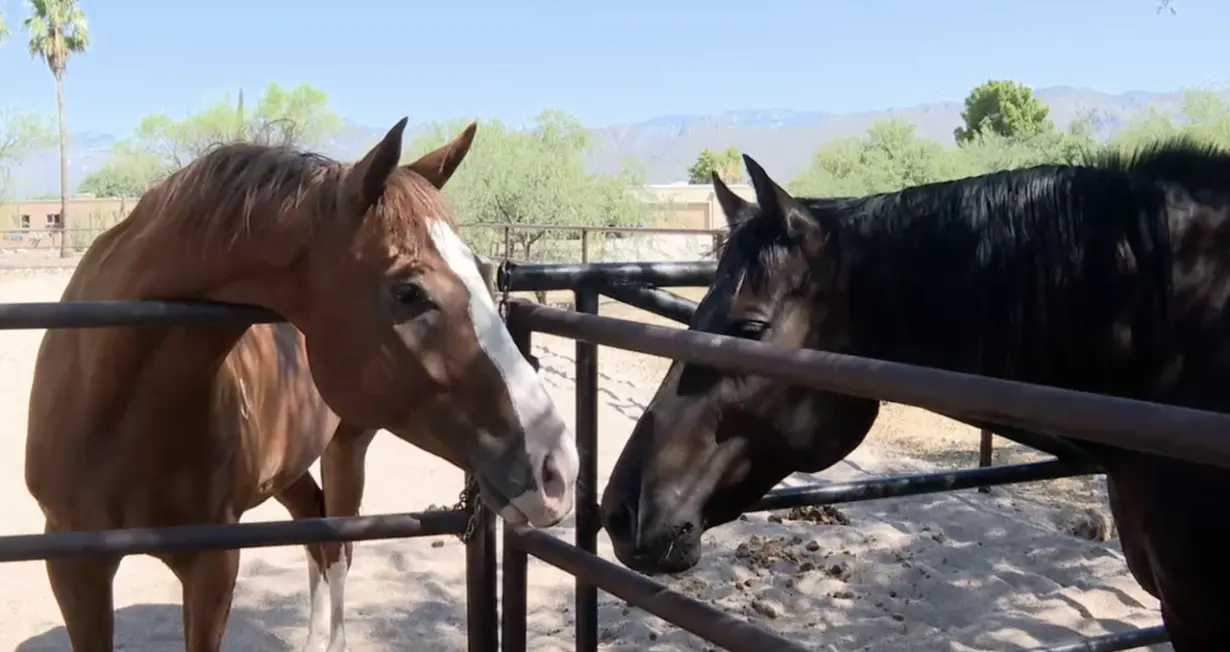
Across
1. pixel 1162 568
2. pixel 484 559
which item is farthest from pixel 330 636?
pixel 1162 568

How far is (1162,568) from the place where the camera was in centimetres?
186

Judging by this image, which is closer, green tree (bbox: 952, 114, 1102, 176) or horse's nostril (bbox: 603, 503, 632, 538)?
horse's nostril (bbox: 603, 503, 632, 538)

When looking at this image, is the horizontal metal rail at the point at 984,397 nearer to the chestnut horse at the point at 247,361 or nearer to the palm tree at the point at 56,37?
the chestnut horse at the point at 247,361

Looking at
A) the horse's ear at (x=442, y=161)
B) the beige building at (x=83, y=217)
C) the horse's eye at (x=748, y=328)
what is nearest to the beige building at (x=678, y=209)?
the beige building at (x=83, y=217)

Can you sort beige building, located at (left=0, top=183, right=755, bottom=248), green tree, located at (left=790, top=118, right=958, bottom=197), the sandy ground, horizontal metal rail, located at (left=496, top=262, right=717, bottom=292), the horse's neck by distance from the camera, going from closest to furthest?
the horse's neck < horizontal metal rail, located at (left=496, top=262, right=717, bottom=292) < the sandy ground < beige building, located at (left=0, top=183, right=755, bottom=248) < green tree, located at (left=790, top=118, right=958, bottom=197)

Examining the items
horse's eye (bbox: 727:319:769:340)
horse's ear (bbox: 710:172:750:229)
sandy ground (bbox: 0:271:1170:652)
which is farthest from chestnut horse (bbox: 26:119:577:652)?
sandy ground (bbox: 0:271:1170:652)

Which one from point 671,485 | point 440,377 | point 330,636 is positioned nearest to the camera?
point 671,485

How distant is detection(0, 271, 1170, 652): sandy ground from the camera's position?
3.86m

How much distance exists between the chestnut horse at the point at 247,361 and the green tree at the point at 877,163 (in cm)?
2612

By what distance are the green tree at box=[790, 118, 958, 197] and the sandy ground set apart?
2286 centimetres

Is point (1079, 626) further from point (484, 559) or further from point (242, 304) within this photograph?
point (242, 304)

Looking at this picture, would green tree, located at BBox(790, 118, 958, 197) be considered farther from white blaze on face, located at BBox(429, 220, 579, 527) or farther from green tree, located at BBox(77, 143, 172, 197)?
green tree, located at BBox(77, 143, 172, 197)

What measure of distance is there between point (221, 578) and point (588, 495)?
108cm

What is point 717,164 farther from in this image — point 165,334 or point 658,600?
point 658,600
